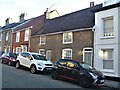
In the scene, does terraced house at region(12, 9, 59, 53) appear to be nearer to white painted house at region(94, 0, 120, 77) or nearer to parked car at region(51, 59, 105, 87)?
white painted house at region(94, 0, 120, 77)

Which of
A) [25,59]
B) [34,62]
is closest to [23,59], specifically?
[25,59]

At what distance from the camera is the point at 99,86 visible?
13.1m

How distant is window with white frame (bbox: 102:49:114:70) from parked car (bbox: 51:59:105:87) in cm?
421

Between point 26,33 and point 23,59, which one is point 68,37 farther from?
point 26,33

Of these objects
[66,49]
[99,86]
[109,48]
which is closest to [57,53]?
[66,49]

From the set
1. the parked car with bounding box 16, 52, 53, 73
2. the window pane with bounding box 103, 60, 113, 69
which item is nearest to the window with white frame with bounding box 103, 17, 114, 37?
the window pane with bounding box 103, 60, 113, 69

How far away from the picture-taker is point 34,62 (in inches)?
710

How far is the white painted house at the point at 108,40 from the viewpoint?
16.8 meters

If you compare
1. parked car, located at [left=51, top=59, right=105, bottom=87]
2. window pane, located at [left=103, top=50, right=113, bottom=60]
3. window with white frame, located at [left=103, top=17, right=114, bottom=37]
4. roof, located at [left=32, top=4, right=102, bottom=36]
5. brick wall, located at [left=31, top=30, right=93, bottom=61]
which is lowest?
parked car, located at [left=51, top=59, right=105, bottom=87]

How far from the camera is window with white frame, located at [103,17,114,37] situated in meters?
17.7

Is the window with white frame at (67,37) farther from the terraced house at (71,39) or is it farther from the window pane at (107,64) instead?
the window pane at (107,64)

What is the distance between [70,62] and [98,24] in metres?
6.08

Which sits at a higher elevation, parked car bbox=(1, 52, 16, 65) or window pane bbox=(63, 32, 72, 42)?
window pane bbox=(63, 32, 72, 42)

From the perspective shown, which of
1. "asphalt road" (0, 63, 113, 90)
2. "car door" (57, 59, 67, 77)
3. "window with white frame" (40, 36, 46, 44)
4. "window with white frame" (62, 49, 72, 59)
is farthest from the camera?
"window with white frame" (40, 36, 46, 44)
